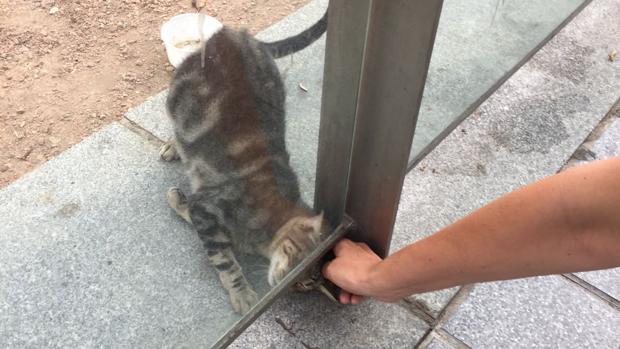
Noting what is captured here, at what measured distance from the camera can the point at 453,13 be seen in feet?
5.25

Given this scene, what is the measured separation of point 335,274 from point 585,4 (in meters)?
2.06

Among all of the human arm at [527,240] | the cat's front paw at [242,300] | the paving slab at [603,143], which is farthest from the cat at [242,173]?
the paving slab at [603,143]

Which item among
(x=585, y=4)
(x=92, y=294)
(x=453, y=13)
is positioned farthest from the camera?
(x=585, y=4)

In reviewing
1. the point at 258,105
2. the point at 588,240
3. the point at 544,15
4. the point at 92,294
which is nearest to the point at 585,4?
the point at 544,15

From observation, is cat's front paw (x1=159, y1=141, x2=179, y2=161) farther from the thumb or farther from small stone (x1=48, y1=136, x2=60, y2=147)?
the thumb

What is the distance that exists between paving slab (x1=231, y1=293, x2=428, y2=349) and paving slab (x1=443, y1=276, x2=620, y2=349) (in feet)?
0.43

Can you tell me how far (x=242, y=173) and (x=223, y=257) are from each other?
0.77ft

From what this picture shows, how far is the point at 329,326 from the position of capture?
59.0 inches

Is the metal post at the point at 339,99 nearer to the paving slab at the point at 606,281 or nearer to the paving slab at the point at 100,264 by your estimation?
the paving slab at the point at 100,264

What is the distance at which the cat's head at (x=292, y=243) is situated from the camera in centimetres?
147

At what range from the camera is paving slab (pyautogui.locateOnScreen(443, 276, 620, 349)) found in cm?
146

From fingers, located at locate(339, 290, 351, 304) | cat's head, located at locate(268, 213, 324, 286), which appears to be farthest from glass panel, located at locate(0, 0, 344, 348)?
fingers, located at locate(339, 290, 351, 304)

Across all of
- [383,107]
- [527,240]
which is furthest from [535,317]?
[383,107]

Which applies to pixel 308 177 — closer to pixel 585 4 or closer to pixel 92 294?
pixel 92 294
